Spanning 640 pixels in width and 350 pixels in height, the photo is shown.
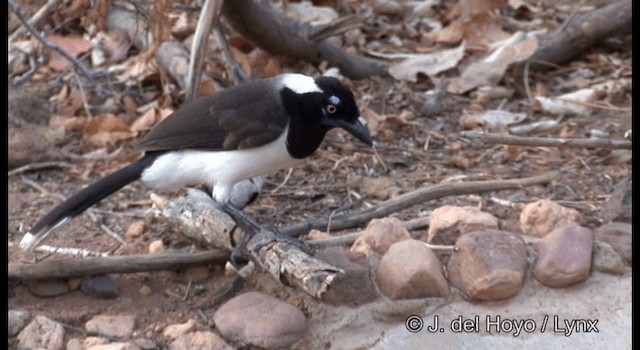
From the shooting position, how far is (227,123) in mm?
3859

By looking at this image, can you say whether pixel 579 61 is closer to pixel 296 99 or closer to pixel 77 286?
pixel 296 99

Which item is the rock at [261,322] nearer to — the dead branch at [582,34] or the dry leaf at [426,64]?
the dry leaf at [426,64]

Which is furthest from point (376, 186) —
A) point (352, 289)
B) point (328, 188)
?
point (352, 289)

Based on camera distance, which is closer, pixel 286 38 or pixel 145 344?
pixel 145 344

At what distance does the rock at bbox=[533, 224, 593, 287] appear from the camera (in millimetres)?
3471

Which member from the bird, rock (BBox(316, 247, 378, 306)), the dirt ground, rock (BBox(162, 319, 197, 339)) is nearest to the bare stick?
the dirt ground

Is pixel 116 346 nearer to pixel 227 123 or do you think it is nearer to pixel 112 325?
pixel 112 325

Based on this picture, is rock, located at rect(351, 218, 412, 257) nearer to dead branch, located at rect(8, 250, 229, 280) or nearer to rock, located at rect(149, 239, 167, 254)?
dead branch, located at rect(8, 250, 229, 280)

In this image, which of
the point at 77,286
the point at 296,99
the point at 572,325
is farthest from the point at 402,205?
the point at 77,286

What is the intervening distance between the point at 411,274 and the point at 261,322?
0.50 meters

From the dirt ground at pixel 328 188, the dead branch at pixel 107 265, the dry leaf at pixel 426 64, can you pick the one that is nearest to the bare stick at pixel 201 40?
the dirt ground at pixel 328 188

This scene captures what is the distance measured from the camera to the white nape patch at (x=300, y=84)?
374 cm

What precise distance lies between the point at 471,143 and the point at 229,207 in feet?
4.94

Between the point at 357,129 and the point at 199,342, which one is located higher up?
the point at 357,129
